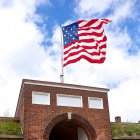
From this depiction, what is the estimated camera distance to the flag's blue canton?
22.7 metres

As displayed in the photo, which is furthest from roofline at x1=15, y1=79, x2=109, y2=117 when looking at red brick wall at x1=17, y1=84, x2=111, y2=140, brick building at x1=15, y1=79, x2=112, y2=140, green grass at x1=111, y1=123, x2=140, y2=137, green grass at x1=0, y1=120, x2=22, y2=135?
green grass at x1=111, y1=123, x2=140, y2=137

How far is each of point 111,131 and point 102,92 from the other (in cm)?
272

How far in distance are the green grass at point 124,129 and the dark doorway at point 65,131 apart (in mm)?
2716

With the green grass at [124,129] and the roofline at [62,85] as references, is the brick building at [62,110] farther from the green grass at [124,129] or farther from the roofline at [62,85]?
the green grass at [124,129]

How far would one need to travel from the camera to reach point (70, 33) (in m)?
23.0

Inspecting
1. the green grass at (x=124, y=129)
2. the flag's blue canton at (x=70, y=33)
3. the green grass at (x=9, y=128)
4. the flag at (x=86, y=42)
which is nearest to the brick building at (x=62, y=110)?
the green grass at (x=9, y=128)

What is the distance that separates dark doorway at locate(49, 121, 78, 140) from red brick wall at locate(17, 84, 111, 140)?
4.43 ft

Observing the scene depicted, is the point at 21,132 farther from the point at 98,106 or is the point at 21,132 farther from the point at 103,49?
the point at 103,49

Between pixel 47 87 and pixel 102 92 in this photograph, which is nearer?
pixel 47 87

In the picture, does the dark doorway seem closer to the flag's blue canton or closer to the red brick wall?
the red brick wall

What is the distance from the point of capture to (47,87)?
72.5 ft

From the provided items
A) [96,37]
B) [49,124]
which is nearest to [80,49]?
[96,37]

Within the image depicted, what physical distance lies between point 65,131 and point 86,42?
752 cm

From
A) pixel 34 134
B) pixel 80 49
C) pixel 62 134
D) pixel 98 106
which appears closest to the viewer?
pixel 34 134
